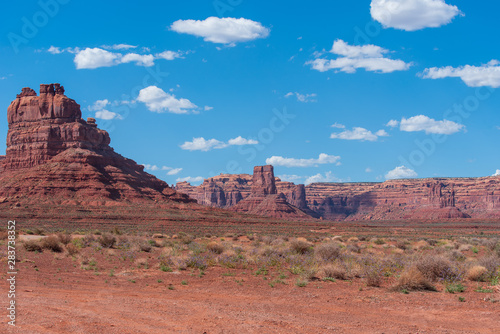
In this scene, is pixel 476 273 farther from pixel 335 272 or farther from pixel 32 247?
pixel 32 247

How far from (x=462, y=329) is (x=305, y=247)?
13.5 m

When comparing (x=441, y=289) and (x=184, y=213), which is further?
(x=184, y=213)

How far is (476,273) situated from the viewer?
15.8 meters

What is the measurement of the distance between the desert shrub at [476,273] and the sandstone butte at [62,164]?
230ft

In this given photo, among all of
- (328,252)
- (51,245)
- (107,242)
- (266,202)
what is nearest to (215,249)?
(328,252)

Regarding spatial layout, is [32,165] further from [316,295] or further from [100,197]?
[316,295]

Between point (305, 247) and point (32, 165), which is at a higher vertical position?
point (32, 165)

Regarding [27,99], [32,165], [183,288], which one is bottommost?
[183,288]

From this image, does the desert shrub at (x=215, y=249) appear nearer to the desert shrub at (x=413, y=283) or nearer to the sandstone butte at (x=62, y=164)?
the desert shrub at (x=413, y=283)

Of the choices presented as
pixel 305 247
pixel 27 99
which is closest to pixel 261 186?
pixel 27 99

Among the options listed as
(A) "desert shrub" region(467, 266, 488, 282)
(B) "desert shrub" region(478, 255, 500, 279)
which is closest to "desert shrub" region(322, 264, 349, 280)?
(A) "desert shrub" region(467, 266, 488, 282)

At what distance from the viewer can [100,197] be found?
3194 inches

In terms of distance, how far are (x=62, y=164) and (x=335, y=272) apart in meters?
82.3

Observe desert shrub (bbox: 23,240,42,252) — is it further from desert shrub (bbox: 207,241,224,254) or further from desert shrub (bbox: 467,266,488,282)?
desert shrub (bbox: 467,266,488,282)
